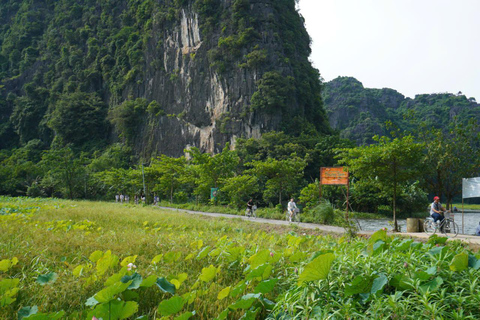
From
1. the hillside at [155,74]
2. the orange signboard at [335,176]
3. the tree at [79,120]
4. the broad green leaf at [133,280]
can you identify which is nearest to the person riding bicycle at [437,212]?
the orange signboard at [335,176]

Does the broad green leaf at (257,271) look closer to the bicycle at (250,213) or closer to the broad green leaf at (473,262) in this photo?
the broad green leaf at (473,262)

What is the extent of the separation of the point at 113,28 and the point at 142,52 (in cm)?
1278

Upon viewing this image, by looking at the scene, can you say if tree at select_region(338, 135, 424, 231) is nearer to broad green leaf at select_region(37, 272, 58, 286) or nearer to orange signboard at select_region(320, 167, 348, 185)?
orange signboard at select_region(320, 167, 348, 185)

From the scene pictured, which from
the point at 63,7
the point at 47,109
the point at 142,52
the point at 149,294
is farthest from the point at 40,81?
the point at 149,294

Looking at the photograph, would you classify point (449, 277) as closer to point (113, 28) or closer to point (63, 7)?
point (113, 28)

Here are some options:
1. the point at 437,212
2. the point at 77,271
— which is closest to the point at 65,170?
the point at 437,212

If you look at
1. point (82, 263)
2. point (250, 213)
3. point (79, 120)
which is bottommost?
point (250, 213)

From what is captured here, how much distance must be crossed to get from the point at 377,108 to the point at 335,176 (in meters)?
80.2

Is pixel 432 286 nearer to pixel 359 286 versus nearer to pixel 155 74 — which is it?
pixel 359 286

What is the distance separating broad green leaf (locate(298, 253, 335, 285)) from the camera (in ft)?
5.59

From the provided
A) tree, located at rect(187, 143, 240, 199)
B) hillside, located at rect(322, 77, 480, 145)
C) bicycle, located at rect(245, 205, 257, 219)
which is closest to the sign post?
bicycle, located at rect(245, 205, 257, 219)

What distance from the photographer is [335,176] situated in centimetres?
1611

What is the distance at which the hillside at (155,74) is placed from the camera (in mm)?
44750

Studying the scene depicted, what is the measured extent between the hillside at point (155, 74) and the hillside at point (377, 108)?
2892 cm
